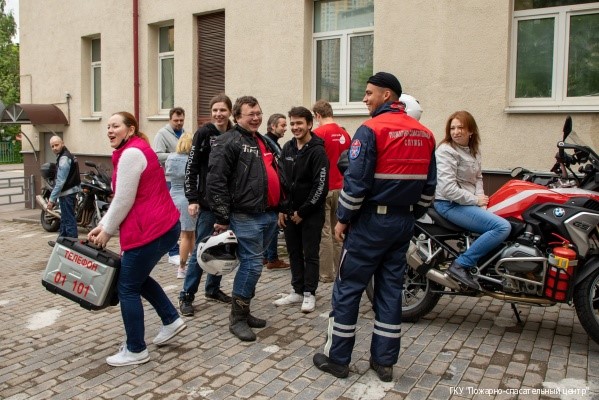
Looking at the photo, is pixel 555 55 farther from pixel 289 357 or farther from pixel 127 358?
pixel 127 358

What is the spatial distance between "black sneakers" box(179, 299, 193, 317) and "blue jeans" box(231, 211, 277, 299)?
2.63 feet

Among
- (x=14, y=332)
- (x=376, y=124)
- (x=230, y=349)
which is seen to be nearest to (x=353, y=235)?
(x=376, y=124)

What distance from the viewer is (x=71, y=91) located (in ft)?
47.7

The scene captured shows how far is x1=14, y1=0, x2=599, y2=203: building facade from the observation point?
24.5 feet

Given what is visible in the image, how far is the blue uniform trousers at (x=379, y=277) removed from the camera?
3.93m

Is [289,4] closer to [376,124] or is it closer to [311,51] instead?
[311,51]

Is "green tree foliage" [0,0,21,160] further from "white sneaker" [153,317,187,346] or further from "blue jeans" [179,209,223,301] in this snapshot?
"white sneaker" [153,317,187,346]

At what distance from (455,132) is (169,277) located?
3.95m

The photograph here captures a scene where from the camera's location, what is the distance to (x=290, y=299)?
5879mm

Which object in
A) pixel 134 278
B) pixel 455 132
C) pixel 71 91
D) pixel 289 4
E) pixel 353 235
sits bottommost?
pixel 134 278

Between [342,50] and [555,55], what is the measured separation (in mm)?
3390

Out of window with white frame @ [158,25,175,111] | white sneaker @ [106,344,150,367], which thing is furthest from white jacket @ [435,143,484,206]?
window with white frame @ [158,25,175,111]

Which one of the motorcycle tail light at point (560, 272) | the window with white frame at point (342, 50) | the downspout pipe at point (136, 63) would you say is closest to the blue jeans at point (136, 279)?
the motorcycle tail light at point (560, 272)

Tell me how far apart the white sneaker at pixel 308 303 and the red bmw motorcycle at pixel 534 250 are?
2.99ft
